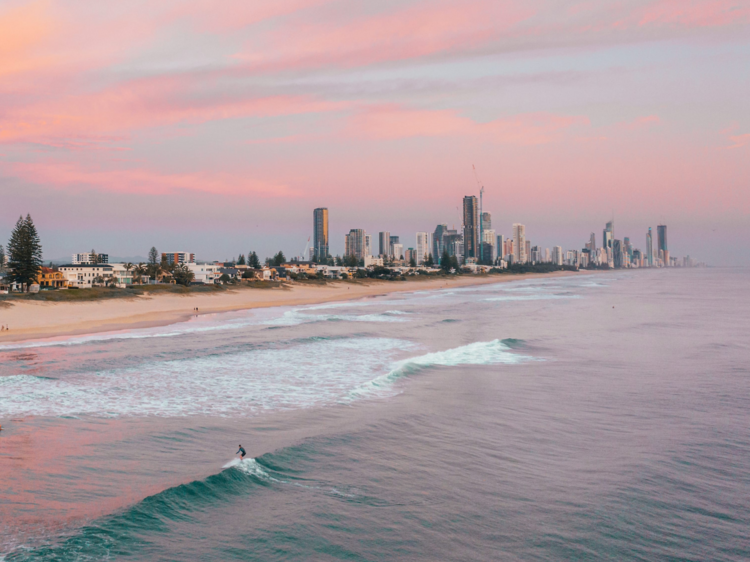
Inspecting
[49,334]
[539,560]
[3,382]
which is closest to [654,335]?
[539,560]

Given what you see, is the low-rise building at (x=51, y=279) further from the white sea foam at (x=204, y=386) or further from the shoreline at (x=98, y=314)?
the white sea foam at (x=204, y=386)

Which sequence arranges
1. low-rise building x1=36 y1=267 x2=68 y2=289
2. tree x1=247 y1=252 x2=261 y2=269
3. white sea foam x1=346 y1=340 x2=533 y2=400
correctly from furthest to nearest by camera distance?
1. tree x1=247 y1=252 x2=261 y2=269
2. low-rise building x1=36 y1=267 x2=68 y2=289
3. white sea foam x1=346 y1=340 x2=533 y2=400

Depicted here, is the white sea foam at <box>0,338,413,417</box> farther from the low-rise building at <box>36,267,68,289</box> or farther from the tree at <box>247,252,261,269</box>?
the tree at <box>247,252,261,269</box>

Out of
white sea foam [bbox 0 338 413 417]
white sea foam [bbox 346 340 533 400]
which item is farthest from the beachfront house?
white sea foam [bbox 346 340 533 400]

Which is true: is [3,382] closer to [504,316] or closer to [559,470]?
[559,470]

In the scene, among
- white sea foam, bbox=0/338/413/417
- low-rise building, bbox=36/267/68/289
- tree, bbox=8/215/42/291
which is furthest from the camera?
low-rise building, bbox=36/267/68/289

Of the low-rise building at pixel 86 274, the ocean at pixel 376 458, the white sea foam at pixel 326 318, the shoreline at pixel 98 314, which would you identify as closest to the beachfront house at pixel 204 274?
the low-rise building at pixel 86 274
